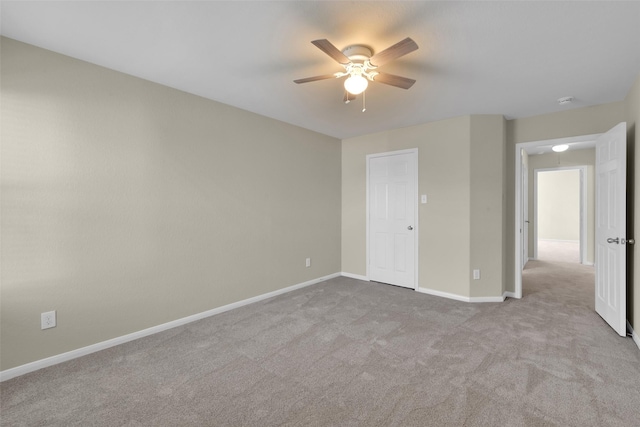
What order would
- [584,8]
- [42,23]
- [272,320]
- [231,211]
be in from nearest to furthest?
1. [584,8]
2. [42,23]
3. [272,320]
4. [231,211]

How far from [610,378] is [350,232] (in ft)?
11.2

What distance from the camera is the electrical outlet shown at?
7.29 ft

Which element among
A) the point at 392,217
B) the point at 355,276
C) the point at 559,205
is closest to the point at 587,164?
the point at 559,205

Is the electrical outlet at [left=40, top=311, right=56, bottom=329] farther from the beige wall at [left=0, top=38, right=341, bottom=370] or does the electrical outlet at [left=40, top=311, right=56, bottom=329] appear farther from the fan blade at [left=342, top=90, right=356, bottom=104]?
the fan blade at [left=342, top=90, right=356, bottom=104]

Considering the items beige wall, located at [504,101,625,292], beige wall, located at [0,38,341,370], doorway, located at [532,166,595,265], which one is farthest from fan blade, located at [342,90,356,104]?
doorway, located at [532,166,595,265]

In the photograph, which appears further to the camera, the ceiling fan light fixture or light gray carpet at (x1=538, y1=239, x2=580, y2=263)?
light gray carpet at (x1=538, y1=239, x2=580, y2=263)

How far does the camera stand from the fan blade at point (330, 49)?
1727mm

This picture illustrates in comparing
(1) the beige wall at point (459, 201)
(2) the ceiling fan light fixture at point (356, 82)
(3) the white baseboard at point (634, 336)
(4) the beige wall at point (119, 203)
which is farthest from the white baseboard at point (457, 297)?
(2) the ceiling fan light fixture at point (356, 82)

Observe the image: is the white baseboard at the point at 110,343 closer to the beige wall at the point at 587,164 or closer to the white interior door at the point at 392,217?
the white interior door at the point at 392,217

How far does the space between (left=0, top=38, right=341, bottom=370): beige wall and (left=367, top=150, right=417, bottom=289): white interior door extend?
1.60 meters

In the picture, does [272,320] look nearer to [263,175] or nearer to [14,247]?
[263,175]

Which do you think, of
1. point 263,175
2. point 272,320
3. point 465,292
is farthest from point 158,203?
point 465,292

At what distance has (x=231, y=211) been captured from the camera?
346 centimetres

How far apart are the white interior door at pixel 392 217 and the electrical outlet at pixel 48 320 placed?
150 inches
